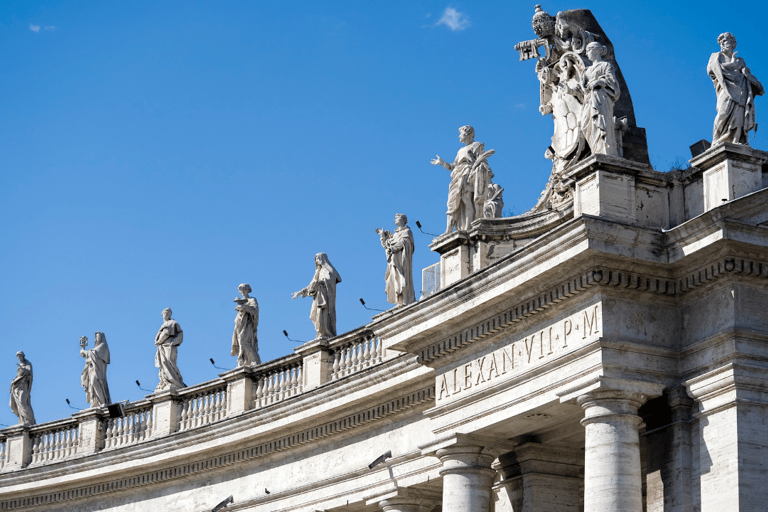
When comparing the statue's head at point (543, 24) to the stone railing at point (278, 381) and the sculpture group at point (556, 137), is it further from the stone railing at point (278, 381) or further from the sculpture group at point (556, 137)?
the stone railing at point (278, 381)

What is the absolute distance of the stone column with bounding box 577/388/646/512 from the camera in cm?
2789

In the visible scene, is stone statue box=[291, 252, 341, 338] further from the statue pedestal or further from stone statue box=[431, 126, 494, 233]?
the statue pedestal

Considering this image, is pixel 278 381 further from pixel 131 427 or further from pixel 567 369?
pixel 567 369

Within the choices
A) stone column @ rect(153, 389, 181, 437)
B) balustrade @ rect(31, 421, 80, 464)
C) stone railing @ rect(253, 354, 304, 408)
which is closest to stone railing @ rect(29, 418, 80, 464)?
balustrade @ rect(31, 421, 80, 464)

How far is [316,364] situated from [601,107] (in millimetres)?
13543

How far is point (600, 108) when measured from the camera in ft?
99.1

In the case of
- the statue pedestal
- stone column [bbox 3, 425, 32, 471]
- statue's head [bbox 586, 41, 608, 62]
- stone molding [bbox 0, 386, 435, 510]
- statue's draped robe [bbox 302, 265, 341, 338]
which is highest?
statue's head [bbox 586, 41, 608, 62]

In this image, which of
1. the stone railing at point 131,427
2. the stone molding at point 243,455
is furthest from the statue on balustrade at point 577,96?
the stone railing at point 131,427

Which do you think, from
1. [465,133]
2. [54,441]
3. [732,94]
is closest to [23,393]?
[54,441]

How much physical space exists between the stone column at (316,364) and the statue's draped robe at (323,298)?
0.53m

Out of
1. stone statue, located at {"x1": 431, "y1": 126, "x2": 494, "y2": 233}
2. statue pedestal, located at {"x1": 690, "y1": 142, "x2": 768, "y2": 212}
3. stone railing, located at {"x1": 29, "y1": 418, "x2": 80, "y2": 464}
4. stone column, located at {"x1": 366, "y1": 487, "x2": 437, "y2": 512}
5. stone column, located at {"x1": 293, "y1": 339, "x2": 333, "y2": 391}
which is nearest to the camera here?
statue pedestal, located at {"x1": 690, "y1": 142, "x2": 768, "y2": 212}

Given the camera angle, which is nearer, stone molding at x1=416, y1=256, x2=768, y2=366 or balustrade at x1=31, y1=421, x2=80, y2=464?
stone molding at x1=416, y1=256, x2=768, y2=366

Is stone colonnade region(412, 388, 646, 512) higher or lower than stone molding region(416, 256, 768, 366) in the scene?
lower

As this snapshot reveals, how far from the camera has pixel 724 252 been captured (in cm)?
2769
